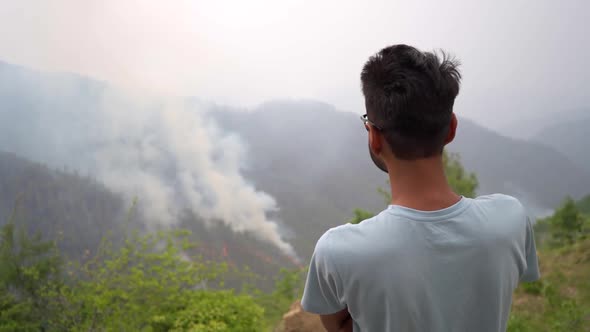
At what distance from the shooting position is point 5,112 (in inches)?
418

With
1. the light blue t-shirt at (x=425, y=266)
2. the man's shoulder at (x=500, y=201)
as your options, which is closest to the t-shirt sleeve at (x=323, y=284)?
the light blue t-shirt at (x=425, y=266)

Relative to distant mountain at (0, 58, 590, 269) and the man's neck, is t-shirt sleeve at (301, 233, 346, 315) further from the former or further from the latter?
distant mountain at (0, 58, 590, 269)

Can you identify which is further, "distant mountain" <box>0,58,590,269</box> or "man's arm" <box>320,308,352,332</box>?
"distant mountain" <box>0,58,590,269</box>

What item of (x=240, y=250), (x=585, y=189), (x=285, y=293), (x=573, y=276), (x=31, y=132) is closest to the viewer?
→ (x=573, y=276)

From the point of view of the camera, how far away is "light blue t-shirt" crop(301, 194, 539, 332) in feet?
2.42

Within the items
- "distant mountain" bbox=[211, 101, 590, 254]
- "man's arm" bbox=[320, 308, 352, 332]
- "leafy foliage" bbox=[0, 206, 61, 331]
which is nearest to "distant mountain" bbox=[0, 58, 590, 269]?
"distant mountain" bbox=[211, 101, 590, 254]

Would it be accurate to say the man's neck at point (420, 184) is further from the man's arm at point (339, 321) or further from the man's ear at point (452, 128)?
the man's arm at point (339, 321)

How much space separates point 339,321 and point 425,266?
27 centimetres

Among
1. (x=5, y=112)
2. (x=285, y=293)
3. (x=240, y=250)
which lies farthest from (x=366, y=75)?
(x=240, y=250)

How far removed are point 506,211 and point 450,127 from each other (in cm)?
22

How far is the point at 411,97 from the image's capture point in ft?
2.59

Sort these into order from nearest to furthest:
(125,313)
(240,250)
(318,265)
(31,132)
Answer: (318,265), (125,313), (31,132), (240,250)

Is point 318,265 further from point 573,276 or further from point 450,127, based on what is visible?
point 573,276

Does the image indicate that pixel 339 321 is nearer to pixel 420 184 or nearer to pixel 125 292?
pixel 420 184
